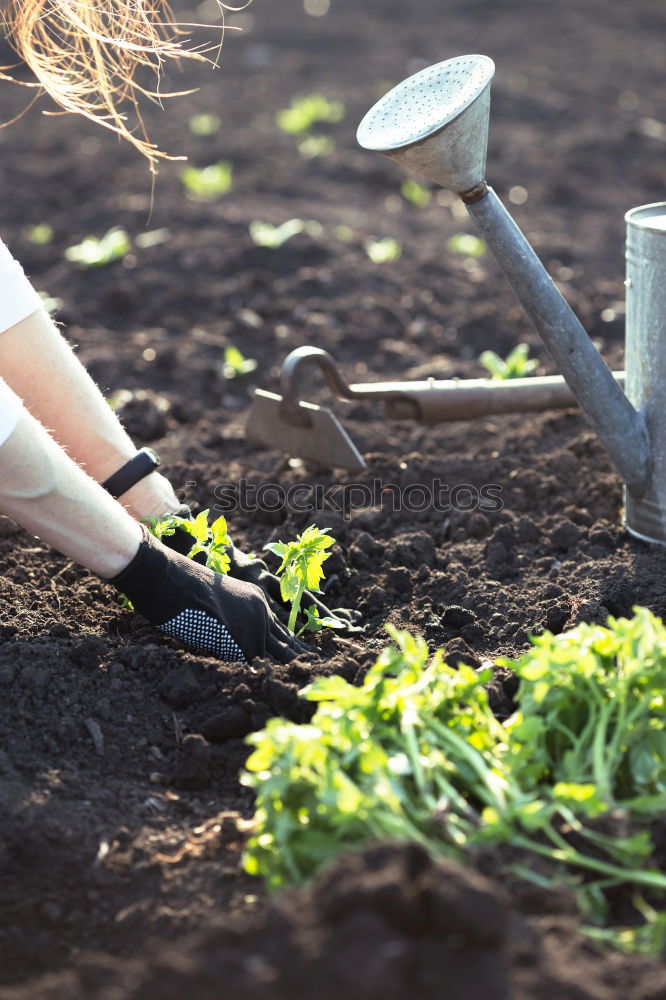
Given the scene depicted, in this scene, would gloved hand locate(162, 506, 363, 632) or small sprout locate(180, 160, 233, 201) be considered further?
small sprout locate(180, 160, 233, 201)

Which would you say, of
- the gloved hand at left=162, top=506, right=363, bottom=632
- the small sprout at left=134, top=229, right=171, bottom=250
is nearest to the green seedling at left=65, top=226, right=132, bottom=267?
the small sprout at left=134, top=229, right=171, bottom=250

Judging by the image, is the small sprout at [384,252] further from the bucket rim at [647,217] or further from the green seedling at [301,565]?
the green seedling at [301,565]

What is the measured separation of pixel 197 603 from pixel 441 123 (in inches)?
40.7

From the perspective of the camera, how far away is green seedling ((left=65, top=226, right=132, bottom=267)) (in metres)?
4.79

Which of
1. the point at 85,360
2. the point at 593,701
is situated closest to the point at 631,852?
the point at 593,701

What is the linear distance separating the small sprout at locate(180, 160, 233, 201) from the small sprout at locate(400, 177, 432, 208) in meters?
0.95

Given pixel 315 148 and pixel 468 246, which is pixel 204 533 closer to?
pixel 468 246

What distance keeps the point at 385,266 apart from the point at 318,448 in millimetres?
1995

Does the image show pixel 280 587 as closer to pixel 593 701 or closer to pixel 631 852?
pixel 593 701

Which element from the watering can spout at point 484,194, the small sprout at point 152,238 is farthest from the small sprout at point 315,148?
the watering can spout at point 484,194

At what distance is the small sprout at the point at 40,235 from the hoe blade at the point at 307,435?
2.61 metres

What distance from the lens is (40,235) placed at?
527 centimetres

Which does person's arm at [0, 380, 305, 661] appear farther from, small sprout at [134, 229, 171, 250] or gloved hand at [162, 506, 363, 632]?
small sprout at [134, 229, 171, 250]

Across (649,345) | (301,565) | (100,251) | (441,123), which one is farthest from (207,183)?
(301,565)
